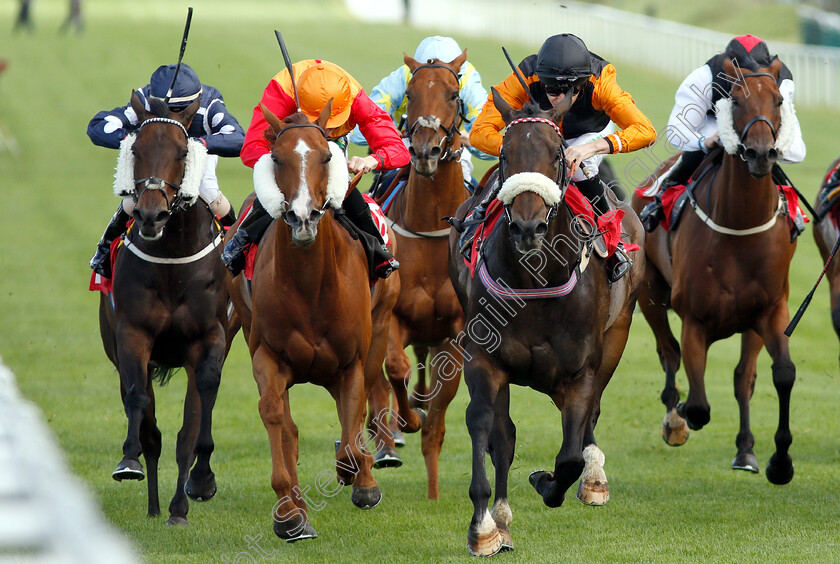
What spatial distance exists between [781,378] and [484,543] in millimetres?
2329

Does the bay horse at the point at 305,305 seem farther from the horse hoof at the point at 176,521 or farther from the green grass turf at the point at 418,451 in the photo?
the horse hoof at the point at 176,521

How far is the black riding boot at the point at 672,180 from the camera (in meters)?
7.80

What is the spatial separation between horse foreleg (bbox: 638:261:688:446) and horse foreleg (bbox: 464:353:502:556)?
2.77 m

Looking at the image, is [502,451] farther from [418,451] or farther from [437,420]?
[418,451]

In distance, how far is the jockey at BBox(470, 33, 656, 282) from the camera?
6121 mm

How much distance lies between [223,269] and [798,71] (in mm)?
23082

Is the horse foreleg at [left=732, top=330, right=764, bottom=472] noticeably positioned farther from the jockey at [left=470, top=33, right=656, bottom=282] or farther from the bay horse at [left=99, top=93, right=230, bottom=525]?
the bay horse at [left=99, top=93, right=230, bottom=525]

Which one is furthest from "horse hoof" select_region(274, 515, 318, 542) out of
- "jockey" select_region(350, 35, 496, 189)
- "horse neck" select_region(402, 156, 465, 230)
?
"jockey" select_region(350, 35, 496, 189)

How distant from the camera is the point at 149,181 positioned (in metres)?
6.04

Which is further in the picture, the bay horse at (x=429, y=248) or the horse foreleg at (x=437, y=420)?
the bay horse at (x=429, y=248)

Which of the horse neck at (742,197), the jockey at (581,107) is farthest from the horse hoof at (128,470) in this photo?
the horse neck at (742,197)

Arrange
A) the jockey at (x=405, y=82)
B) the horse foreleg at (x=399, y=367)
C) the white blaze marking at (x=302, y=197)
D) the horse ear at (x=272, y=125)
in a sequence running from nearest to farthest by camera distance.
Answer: the white blaze marking at (x=302, y=197) → the horse ear at (x=272, y=125) → the horse foreleg at (x=399, y=367) → the jockey at (x=405, y=82)

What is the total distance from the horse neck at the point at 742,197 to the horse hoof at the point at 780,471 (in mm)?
1365

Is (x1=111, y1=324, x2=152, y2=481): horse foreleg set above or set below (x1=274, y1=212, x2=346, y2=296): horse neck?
below
